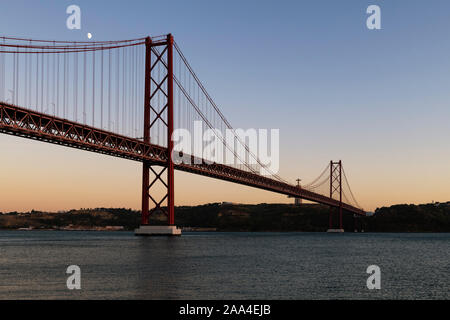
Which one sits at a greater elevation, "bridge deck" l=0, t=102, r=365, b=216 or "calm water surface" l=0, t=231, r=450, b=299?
"bridge deck" l=0, t=102, r=365, b=216

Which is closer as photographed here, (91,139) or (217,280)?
(217,280)

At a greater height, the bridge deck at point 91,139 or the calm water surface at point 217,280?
the bridge deck at point 91,139

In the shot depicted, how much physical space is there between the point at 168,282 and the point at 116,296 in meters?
4.73

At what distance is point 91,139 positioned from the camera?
6094 centimetres

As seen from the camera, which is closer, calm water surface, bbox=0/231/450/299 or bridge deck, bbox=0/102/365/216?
calm water surface, bbox=0/231/450/299

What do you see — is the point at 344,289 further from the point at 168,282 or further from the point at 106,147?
the point at 106,147

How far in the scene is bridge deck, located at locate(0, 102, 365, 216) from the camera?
5178 cm

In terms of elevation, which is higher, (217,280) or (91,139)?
(91,139)

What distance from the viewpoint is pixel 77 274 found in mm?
30812

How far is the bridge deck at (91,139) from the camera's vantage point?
170 feet

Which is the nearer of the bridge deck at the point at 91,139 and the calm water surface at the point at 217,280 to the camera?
the calm water surface at the point at 217,280
